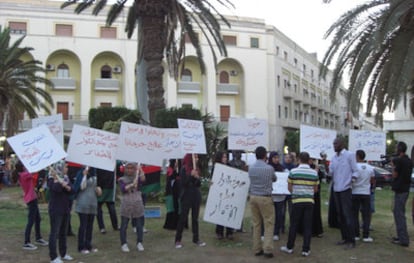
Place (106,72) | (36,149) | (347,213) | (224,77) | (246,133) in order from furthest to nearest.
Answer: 1. (224,77)
2. (106,72)
3. (246,133)
4. (347,213)
5. (36,149)

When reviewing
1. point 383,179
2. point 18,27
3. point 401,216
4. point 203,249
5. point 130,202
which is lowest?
point 383,179

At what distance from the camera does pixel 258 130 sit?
33.2ft

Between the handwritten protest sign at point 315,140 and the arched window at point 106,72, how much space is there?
42317 millimetres

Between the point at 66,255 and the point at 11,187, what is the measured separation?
734 inches

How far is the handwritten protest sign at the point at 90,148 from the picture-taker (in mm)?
7816

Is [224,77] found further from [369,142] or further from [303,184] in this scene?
[303,184]

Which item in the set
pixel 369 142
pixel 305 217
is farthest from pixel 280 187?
pixel 369 142

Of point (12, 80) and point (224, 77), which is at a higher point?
point (224, 77)

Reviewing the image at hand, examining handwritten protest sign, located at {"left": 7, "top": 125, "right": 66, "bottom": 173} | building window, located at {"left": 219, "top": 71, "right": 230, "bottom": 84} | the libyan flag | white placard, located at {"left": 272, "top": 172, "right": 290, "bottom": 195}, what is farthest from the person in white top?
building window, located at {"left": 219, "top": 71, "right": 230, "bottom": 84}

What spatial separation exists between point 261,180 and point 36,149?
3545 mm

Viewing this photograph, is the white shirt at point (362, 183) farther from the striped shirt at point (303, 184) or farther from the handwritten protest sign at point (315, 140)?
the striped shirt at point (303, 184)

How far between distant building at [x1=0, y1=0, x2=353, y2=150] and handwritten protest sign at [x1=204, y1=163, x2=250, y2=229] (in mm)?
35091

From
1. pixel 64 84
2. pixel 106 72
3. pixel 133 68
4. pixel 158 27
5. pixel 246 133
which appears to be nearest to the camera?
pixel 246 133

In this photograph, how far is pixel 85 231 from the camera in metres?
8.09
